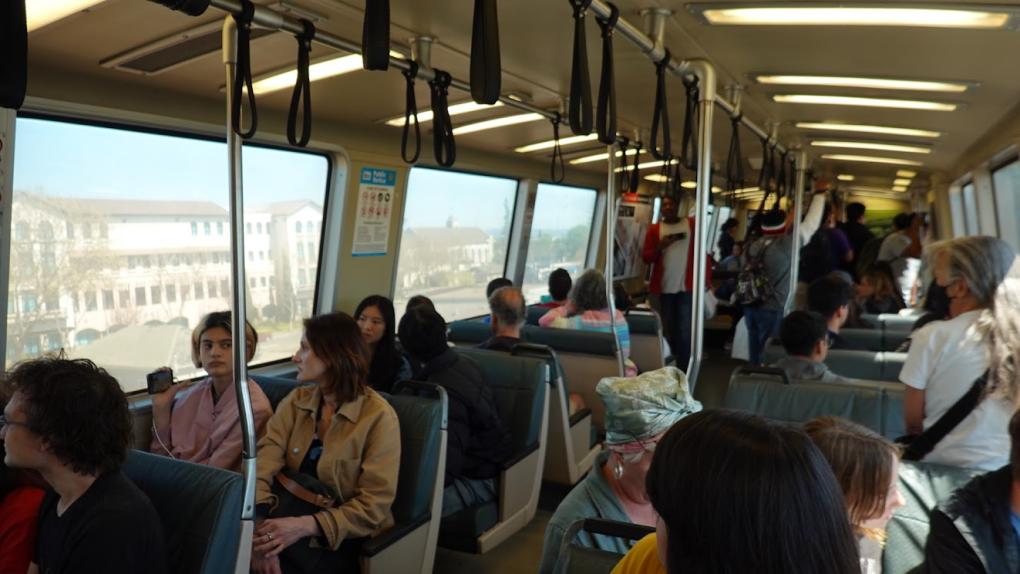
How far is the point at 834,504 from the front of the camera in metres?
1.02

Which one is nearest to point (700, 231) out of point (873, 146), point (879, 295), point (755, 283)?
point (755, 283)

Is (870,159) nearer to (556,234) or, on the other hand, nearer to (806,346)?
(556,234)

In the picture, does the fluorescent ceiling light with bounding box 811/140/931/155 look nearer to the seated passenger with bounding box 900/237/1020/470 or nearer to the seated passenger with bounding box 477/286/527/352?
the seated passenger with bounding box 477/286/527/352

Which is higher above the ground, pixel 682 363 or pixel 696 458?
pixel 696 458

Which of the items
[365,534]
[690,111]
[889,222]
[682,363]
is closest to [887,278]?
[682,363]

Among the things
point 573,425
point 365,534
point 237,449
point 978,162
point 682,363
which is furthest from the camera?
point 682,363

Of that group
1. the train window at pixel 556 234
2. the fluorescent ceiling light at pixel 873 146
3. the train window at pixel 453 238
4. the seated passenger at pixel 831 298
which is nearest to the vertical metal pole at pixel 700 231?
the seated passenger at pixel 831 298

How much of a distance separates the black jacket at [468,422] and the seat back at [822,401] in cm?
117

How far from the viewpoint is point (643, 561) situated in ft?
4.83

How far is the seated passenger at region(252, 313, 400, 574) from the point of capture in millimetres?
2781

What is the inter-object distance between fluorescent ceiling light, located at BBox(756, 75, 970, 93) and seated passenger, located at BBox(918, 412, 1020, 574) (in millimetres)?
2586

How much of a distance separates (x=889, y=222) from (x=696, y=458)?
19.1 metres

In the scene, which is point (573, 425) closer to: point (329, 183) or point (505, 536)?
point (505, 536)

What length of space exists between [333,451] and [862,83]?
3337 mm
